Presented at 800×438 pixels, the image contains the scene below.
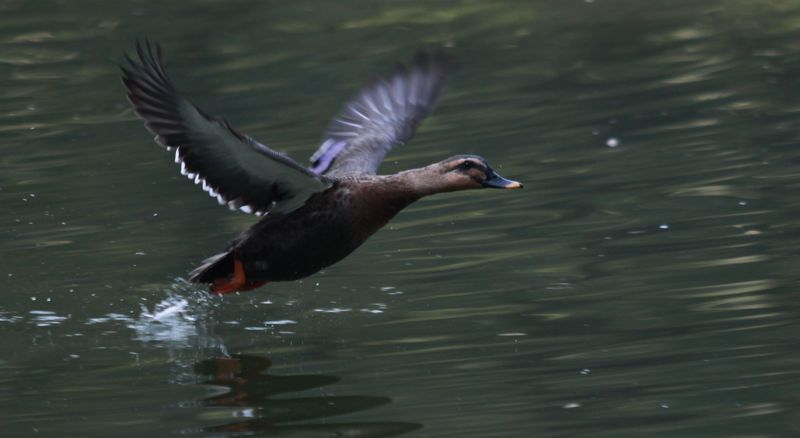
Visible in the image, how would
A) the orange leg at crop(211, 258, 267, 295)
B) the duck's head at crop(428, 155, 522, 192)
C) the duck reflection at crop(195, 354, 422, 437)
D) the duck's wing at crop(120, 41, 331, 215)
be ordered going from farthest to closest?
the orange leg at crop(211, 258, 267, 295) < the duck's head at crop(428, 155, 522, 192) < the duck's wing at crop(120, 41, 331, 215) < the duck reflection at crop(195, 354, 422, 437)

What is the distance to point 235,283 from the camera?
8609 mm

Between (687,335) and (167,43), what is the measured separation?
10771 millimetres

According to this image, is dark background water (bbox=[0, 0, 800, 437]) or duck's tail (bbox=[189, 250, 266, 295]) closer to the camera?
dark background water (bbox=[0, 0, 800, 437])

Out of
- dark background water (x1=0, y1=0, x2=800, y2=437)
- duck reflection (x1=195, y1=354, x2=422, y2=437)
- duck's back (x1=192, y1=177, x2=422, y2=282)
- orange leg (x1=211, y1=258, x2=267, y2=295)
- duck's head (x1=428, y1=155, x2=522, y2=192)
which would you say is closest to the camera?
duck reflection (x1=195, y1=354, x2=422, y2=437)

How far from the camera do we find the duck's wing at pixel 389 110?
9.77 m

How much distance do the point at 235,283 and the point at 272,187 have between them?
65cm

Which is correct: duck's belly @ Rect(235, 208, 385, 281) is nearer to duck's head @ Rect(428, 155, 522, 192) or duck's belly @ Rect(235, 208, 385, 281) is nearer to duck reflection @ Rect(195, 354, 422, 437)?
duck's head @ Rect(428, 155, 522, 192)

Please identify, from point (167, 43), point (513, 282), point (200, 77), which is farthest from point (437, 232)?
point (167, 43)

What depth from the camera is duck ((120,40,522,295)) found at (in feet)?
25.5

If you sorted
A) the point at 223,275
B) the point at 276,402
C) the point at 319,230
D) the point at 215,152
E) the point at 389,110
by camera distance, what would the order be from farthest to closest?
the point at 389,110 → the point at 223,275 → the point at 319,230 → the point at 215,152 → the point at 276,402

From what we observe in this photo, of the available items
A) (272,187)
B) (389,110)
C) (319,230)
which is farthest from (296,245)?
(389,110)

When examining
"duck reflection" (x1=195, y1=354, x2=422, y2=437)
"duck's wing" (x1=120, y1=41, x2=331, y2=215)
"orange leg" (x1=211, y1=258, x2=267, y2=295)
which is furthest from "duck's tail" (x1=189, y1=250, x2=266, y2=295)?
"duck reflection" (x1=195, y1=354, x2=422, y2=437)

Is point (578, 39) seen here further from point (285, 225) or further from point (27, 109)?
point (285, 225)

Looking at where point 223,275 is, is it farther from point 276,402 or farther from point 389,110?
point 276,402
